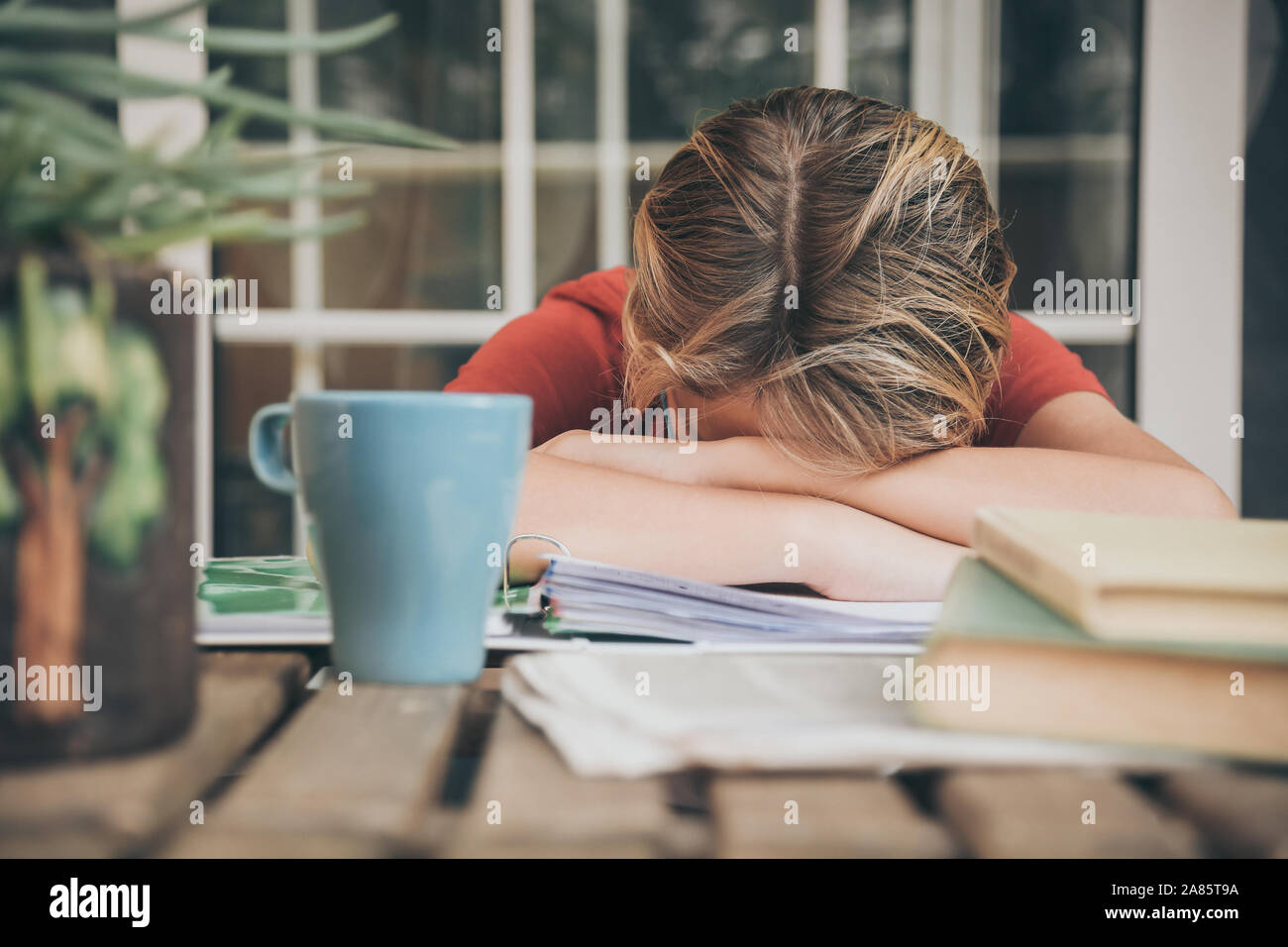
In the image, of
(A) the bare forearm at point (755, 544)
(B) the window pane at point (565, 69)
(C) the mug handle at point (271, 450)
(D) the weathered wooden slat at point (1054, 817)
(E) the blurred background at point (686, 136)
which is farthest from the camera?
(B) the window pane at point (565, 69)

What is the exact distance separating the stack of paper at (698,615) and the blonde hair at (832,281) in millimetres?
370

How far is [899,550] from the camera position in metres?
0.76

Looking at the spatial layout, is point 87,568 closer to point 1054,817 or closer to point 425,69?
point 1054,817

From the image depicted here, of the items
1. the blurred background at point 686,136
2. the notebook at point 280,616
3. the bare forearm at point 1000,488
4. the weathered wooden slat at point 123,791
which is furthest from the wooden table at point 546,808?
the blurred background at point 686,136

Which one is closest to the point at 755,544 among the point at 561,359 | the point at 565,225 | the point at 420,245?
the point at 561,359

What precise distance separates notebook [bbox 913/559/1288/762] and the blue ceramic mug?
21 cm

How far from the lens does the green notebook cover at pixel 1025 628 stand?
0.32 metres

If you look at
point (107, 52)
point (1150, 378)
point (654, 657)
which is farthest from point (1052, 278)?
point (107, 52)

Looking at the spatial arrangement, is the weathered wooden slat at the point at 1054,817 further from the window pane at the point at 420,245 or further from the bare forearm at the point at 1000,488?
the window pane at the point at 420,245

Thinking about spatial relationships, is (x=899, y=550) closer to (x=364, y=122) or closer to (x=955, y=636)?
(x=955, y=636)

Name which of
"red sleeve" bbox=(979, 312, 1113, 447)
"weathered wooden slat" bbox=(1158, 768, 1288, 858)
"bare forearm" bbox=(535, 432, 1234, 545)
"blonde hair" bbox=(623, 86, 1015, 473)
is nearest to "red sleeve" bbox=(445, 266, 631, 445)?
"blonde hair" bbox=(623, 86, 1015, 473)

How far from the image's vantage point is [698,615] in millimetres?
535

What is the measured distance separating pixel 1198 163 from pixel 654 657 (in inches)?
80.3

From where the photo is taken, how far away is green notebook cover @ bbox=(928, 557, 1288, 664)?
32cm
